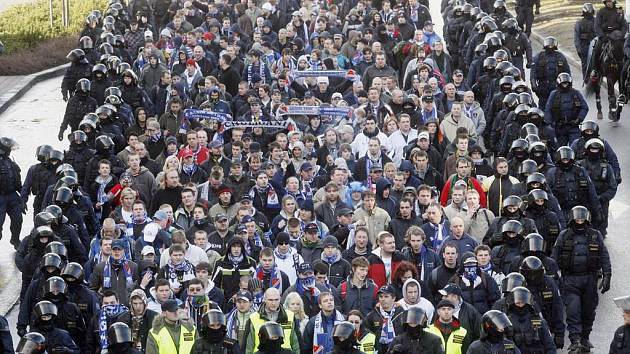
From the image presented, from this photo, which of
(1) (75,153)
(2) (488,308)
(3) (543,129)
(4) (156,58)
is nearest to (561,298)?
(2) (488,308)

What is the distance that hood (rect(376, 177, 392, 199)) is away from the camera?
22.6 metres

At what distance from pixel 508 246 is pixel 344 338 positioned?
3905 mm

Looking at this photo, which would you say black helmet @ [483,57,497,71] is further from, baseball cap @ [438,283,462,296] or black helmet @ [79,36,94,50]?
baseball cap @ [438,283,462,296]

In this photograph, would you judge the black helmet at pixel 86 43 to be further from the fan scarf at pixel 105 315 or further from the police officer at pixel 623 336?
the police officer at pixel 623 336

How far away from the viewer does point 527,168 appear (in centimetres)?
2275

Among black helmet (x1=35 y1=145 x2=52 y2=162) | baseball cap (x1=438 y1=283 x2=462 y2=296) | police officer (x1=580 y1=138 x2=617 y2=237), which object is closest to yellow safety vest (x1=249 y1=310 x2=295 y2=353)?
baseball cap (x1=438 y1=283 x2=462 y2=296)

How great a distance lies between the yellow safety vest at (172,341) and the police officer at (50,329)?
38.6 inches

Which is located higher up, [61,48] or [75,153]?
[75,153]

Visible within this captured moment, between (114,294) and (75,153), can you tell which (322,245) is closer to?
(114,294)

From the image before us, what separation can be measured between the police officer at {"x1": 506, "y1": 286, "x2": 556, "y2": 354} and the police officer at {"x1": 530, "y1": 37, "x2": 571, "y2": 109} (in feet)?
38.0

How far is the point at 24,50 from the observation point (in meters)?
42.8

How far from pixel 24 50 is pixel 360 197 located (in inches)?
852

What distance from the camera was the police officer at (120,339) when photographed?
1698 centimetres

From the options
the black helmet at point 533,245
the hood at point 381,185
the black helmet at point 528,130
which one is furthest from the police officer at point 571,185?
the black helmet at point 533,245
